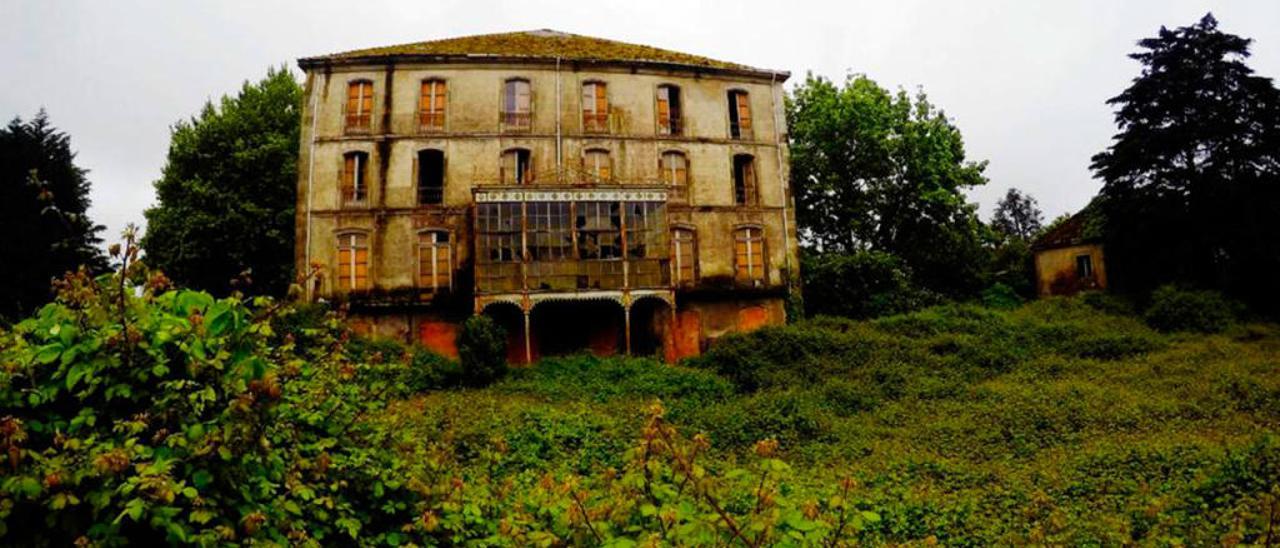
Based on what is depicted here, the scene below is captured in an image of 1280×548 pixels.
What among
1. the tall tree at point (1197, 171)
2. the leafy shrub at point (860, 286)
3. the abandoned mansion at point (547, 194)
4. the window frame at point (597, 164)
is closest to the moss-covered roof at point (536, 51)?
the abandoned mansion at point (547, 194)

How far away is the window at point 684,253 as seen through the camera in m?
27.0

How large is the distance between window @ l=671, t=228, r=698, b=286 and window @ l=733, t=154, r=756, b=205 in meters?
2.39

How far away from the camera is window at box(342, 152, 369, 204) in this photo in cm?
2631

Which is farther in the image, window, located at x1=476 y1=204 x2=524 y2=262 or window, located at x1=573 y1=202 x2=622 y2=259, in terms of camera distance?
window, located at x1=573 y1=202 x2=622 y2=259

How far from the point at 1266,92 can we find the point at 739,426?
75.9 ft

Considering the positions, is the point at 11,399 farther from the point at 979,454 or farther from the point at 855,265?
the point at 855,265

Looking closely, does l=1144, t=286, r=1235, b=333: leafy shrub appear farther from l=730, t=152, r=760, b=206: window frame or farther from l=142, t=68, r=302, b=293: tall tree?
l=142, t=68, r=302, b=293: tall tree

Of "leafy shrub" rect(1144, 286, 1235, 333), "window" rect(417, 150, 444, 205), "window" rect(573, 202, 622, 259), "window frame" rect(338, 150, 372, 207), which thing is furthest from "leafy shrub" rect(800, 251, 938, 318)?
"window frame" rect(338, 150, 372, 207)

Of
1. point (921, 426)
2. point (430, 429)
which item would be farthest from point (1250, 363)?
point (430, 429)

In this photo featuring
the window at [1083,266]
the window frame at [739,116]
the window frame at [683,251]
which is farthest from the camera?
the window at [1083,266]

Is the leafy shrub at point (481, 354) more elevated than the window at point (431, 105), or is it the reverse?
the window at point (431, 105)

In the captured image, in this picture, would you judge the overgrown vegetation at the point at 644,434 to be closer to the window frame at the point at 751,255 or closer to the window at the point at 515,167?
the window frame at the point at 751,255

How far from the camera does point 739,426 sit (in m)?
17.0

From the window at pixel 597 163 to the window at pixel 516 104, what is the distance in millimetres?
2424
